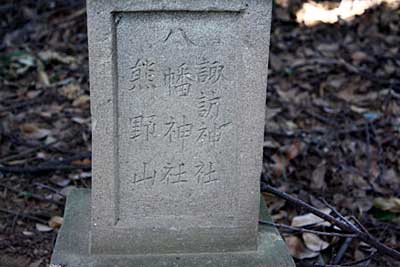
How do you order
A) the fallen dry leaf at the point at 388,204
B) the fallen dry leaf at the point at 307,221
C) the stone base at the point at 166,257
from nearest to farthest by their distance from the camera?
the stone base at the point at 166,257 → the fallen dry leaf at the point at 307,221 → the fallen dry leaf at the point at 388,204

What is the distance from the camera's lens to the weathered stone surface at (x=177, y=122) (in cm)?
199

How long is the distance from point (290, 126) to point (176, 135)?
1800 mm

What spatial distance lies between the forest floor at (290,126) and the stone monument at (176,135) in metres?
0.43

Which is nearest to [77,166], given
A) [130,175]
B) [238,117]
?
[130,175]

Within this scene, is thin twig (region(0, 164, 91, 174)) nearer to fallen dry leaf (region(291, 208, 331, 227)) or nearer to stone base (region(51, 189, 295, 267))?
stone base (region(51, 189, 295, 267))

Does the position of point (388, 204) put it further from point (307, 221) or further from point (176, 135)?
point (176, 135)

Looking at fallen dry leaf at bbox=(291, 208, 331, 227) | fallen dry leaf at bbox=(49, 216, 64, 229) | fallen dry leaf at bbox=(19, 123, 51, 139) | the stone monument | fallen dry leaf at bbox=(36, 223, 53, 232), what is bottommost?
fallen dry leaf at bbox=(36, 223, 53, 232)

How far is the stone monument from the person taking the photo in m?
2.00

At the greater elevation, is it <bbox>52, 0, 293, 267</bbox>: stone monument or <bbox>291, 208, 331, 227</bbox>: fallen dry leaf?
<bbox>52, 0, 293, 267</bbox>: stone monument

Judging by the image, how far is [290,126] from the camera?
12.5ft

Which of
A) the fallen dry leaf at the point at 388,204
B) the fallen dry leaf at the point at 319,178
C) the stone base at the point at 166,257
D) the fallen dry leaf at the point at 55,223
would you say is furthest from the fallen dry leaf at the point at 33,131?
the fallen dry leaf at the point at 388,204

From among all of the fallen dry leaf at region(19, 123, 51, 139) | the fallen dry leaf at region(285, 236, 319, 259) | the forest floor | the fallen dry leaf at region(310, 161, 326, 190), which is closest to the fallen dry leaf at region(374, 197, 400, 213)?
the forest floor

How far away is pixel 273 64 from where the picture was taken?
4.53 m

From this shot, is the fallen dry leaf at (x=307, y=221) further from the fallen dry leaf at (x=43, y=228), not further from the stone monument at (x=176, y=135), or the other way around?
the fallen dry leaf at (x=43, y=228)
